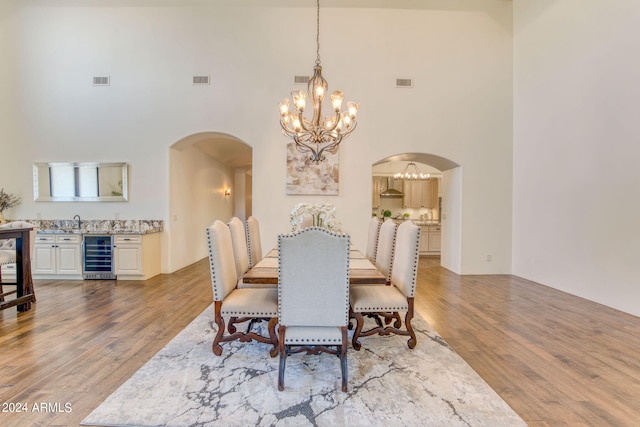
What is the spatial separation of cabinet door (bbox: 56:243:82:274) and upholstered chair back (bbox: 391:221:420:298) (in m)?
5.39

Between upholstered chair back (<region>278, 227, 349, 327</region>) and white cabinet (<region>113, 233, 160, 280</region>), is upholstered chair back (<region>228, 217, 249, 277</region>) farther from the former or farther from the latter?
white cabinet (<region>113, 233, 160, 280</region>)

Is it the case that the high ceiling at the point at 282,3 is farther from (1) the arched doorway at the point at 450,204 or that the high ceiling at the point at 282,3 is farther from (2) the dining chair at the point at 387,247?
(2) the dining chair at the point at 387,247

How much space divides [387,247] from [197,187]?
5.11 m

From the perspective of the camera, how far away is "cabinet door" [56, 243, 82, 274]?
5.06 meters

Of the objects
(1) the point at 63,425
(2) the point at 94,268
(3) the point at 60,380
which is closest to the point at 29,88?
(2) the point at 94,268

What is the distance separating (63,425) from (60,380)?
1.98 ft

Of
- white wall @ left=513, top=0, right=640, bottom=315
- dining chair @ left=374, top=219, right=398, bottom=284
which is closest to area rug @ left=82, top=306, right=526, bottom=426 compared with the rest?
dining chair @ left=374, top=219, right=398, bottom=284

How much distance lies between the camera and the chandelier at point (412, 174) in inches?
332

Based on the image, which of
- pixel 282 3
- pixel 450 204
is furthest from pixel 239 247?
pixel 282 3

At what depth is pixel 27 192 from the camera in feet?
18.3

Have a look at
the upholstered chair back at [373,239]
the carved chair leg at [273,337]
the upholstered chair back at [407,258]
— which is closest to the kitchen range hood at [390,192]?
the upholstered chair back at [373,239]

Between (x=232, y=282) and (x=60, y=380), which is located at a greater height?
(x=232, y=282)

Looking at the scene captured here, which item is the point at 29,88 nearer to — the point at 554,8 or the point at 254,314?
the point at 254,314

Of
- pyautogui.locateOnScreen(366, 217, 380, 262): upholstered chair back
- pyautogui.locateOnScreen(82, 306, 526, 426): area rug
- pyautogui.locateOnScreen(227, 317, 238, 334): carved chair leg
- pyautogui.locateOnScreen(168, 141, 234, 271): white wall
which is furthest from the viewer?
pyautogui.locateOnScreen(168, 141, 234, 271): white wall
